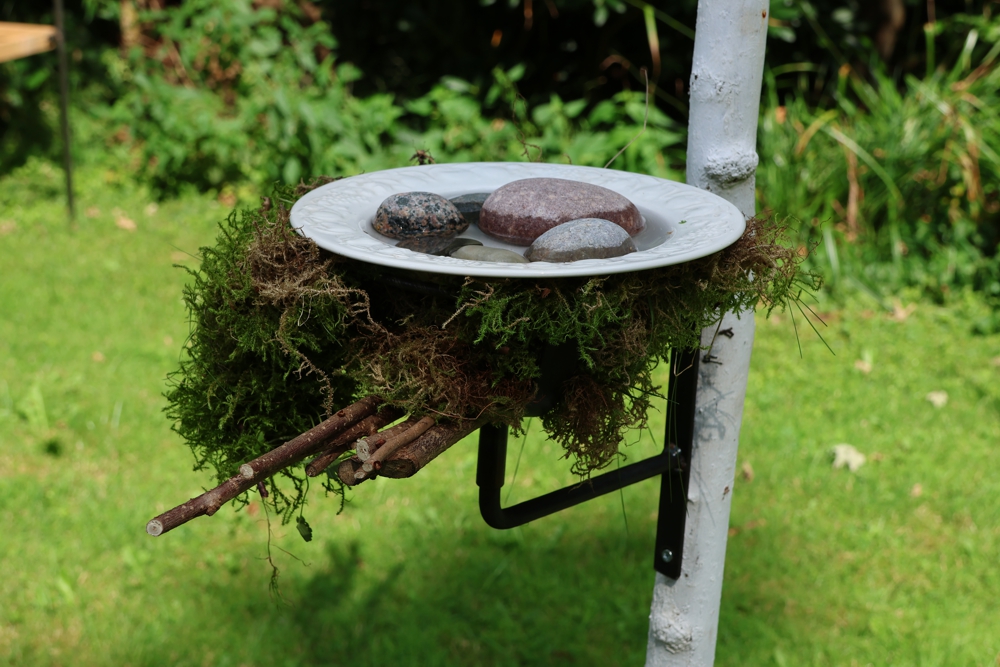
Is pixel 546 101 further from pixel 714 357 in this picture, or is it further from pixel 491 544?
pixel 714 357

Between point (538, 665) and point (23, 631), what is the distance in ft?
5.10

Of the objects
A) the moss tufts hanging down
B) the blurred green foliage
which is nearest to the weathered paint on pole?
the moss tufts hanging down

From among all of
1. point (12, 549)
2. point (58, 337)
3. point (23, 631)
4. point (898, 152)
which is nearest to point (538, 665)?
point (23, 631)

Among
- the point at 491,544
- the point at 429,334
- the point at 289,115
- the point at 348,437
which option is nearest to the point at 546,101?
the point at 289,115

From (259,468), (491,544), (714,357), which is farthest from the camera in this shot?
(491,544)

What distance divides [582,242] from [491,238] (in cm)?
23

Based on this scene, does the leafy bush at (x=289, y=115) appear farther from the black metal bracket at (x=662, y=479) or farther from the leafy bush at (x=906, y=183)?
the black metal bracket at (x=662, y=479)

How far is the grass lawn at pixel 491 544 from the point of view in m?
2.82

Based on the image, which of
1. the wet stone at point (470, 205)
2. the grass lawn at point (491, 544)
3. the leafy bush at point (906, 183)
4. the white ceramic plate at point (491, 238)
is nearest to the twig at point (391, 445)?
the white ceramic plate at point (491, 238)

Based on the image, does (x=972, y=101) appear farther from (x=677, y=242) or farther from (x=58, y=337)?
(x=58, y=337)

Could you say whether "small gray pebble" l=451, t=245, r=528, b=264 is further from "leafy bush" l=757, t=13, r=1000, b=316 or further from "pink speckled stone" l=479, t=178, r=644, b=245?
"leafy bush" l=757, t=13, r=1000, b=316

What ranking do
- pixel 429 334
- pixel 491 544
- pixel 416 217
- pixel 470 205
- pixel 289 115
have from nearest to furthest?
pixel 429 334 < pixel 416 217 < pixel 470 205 < pixel 491 544 < pixel 289 115

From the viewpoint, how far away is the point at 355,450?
1271 mm

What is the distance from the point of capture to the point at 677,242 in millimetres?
1387
